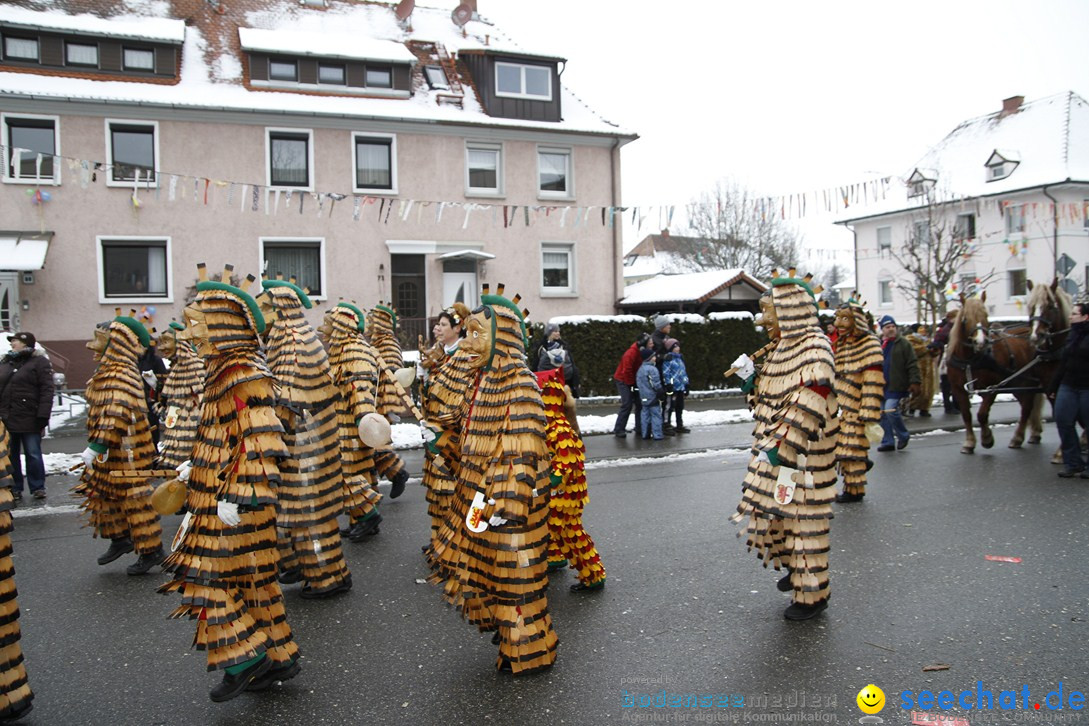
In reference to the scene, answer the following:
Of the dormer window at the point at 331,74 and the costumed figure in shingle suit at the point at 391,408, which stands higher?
the dormer window at the point at 331,74

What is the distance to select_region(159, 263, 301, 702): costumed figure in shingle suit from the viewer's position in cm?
388

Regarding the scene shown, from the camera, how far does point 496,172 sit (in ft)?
83.5

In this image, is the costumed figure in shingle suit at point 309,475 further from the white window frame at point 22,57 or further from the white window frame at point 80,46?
the white window frame at point 22,57

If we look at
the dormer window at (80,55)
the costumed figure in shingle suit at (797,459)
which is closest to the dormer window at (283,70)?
the dormer window at (80,55)

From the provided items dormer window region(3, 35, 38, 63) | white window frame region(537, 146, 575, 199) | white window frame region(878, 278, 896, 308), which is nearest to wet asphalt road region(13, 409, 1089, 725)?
dormer window region(3, 35, 38, 63)

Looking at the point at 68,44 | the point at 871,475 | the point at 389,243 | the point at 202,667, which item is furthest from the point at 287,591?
the point at 68,44

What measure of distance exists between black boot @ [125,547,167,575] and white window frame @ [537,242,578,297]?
20029mm

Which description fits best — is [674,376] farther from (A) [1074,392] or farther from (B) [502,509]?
(B) [502,509]

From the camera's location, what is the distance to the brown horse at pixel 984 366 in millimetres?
11172

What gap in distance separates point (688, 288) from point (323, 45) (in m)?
14.1

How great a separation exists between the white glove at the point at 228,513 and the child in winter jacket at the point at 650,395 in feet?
32.6

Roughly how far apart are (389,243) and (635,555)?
18.8m

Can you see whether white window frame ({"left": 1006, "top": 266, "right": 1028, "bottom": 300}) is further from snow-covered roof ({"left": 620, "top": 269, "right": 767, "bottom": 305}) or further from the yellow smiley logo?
the yellow smiley logo

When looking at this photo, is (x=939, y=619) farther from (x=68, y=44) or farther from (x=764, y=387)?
(x=68, y=44)
